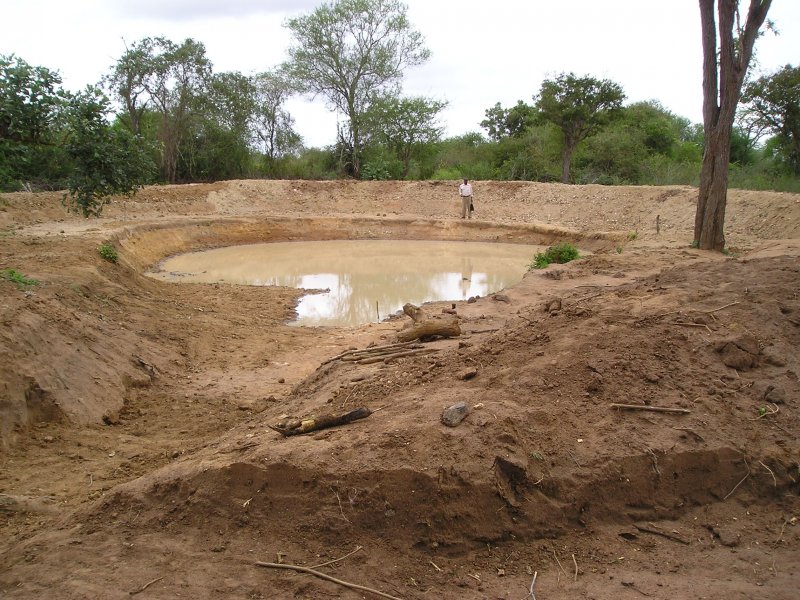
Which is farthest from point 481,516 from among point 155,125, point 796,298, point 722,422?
point 155,125

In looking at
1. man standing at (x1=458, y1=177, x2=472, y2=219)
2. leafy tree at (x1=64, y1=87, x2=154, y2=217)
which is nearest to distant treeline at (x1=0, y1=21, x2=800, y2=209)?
man standing at (x1=458, y1=177, x2=472, y2=219)

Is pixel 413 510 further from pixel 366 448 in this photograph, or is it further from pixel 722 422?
pixel 722 422

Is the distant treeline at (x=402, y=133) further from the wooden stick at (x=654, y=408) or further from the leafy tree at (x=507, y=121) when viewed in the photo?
the wooden stick at (x=654, y=408)

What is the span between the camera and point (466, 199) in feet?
74.6

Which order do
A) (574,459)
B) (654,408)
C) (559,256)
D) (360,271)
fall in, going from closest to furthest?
(574,459)
(654,408)
(559,256)
(360,271)

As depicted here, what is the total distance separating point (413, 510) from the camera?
11.1ft

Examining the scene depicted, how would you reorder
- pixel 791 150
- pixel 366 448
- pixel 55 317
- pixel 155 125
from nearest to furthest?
pixel 366 448
pixel 55 317
pixel 791 150
pixel 155 125

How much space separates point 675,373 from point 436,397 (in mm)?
1693

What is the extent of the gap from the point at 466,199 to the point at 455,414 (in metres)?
19.6

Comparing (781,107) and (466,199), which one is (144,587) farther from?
(781,107)

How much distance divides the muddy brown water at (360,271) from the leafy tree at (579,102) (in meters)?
9.52


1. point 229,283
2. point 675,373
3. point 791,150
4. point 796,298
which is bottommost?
point 229,283

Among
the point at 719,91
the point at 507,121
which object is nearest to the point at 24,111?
the point at 719,91

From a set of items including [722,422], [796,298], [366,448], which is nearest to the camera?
[366,448]
